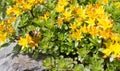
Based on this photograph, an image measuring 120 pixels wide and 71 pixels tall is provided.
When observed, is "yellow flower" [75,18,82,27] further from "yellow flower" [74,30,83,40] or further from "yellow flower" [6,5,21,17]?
"yellow flower" [6,5,21,17]

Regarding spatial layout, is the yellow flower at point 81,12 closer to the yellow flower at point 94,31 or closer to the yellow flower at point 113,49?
the yellow flower at point 94,31

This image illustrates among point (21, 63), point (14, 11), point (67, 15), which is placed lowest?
point (21, 63)

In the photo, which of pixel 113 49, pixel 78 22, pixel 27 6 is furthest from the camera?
pixel 27 6

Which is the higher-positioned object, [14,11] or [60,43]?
[14,11]

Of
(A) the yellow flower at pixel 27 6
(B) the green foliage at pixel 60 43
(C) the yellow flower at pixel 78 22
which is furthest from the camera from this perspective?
(A) the yellow flower at pixel 27 6

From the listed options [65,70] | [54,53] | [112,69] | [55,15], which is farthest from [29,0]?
[112,69]

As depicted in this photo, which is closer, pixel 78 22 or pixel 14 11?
pixel 78 22

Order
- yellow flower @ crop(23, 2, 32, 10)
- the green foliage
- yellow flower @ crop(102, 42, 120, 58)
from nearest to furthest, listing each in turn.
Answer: yellow flower @ crop(102, 42, 120, 58) → the green foliage → yellow flower @ crop(23, 2, 32, 10)

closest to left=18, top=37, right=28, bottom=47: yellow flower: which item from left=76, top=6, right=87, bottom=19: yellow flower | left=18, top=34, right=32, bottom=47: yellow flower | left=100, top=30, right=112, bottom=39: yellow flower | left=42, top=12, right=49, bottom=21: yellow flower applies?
left=18, top=34, right=32, bottom=47: yellow flower

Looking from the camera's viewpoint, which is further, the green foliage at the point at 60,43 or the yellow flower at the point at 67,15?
the yellow flower at the point at 67,15

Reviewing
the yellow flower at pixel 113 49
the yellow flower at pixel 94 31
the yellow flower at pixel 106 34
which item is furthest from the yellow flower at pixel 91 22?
the yellow flower at pixel 113 49

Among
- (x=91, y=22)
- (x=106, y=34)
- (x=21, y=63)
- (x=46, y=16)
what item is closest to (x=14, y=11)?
(x=46, y=16)

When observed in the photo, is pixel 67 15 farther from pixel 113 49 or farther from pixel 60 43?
pixel 113 49

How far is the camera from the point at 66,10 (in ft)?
11.2
